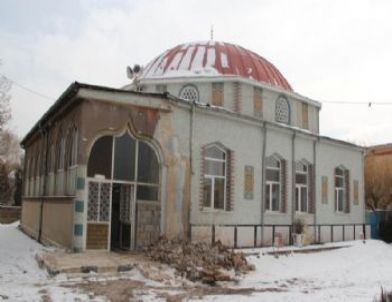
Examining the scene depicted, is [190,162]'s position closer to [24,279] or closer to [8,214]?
[24,279]

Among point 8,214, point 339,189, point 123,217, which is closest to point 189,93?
point 123,217

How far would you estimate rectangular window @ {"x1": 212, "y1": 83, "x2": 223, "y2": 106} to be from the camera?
20312mm

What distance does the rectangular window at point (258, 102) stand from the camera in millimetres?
20822

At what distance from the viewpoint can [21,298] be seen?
8.41m

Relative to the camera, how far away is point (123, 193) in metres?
14.9

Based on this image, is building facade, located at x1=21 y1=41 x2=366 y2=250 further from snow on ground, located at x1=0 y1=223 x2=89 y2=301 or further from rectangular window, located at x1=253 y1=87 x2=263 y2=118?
snow on ground, located at x1=0 y1=223 x2=89 y2=301

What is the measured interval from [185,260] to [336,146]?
12738 mm

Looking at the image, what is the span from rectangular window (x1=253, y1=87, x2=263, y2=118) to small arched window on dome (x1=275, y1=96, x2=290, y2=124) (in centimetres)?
112

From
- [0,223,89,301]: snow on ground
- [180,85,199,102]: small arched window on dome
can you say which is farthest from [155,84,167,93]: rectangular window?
[0,223,89,301]: snow on ground

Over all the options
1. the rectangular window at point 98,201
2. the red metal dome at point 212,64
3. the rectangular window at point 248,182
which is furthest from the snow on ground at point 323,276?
the red metal dome at point 212,64

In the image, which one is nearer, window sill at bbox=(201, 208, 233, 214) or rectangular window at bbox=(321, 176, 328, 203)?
window sill at bbox=(201, 208, 233, 214)

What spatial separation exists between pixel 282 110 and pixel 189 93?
4.57 m

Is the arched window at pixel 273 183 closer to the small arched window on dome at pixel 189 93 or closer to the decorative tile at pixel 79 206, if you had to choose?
the small arched window on dome at pixel 189 93

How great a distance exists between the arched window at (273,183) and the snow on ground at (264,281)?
250 centimetres
